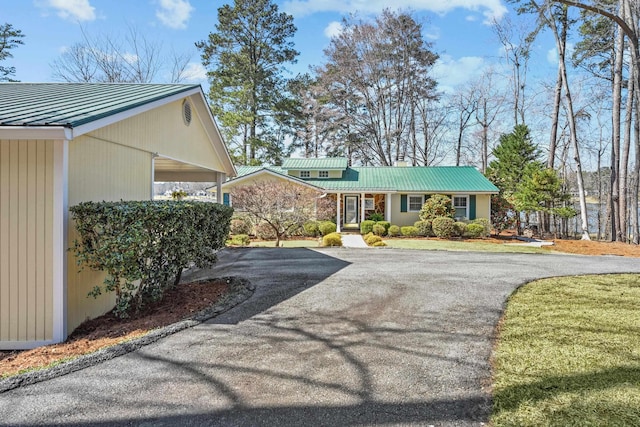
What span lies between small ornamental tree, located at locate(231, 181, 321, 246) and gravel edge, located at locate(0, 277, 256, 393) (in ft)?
33.5

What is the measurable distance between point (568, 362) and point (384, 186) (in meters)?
17.8

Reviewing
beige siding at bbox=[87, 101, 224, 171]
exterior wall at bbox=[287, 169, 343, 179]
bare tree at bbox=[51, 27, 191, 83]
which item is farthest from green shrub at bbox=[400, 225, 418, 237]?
bare tree at bbox=[51, 27, 191, 83]

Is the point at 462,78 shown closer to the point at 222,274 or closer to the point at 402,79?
the point at 402,79

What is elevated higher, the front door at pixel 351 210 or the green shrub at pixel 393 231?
the front door at pixel 351 210

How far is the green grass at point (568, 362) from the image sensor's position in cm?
273

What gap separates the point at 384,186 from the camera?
21094mm

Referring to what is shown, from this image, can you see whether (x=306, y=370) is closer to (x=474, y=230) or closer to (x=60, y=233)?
(x=60, y=233)

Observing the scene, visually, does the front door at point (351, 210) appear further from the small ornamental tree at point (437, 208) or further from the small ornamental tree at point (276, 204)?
the small ornamental tree at point (276, 204)

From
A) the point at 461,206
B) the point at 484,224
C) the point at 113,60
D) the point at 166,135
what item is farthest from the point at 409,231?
the point at 113,60

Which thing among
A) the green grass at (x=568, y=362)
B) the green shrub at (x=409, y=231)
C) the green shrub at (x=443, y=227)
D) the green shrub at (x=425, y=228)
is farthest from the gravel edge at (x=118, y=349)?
the green shrub at (x=425, y=228)

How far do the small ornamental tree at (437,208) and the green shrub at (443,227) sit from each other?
65cm

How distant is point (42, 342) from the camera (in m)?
4.68

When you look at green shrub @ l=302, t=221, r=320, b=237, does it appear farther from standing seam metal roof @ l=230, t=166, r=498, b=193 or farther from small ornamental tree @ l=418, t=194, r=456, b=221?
small ornamental tree @ l=418, t=194, r=456, b=221

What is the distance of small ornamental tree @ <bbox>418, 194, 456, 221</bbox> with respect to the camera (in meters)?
19.2
